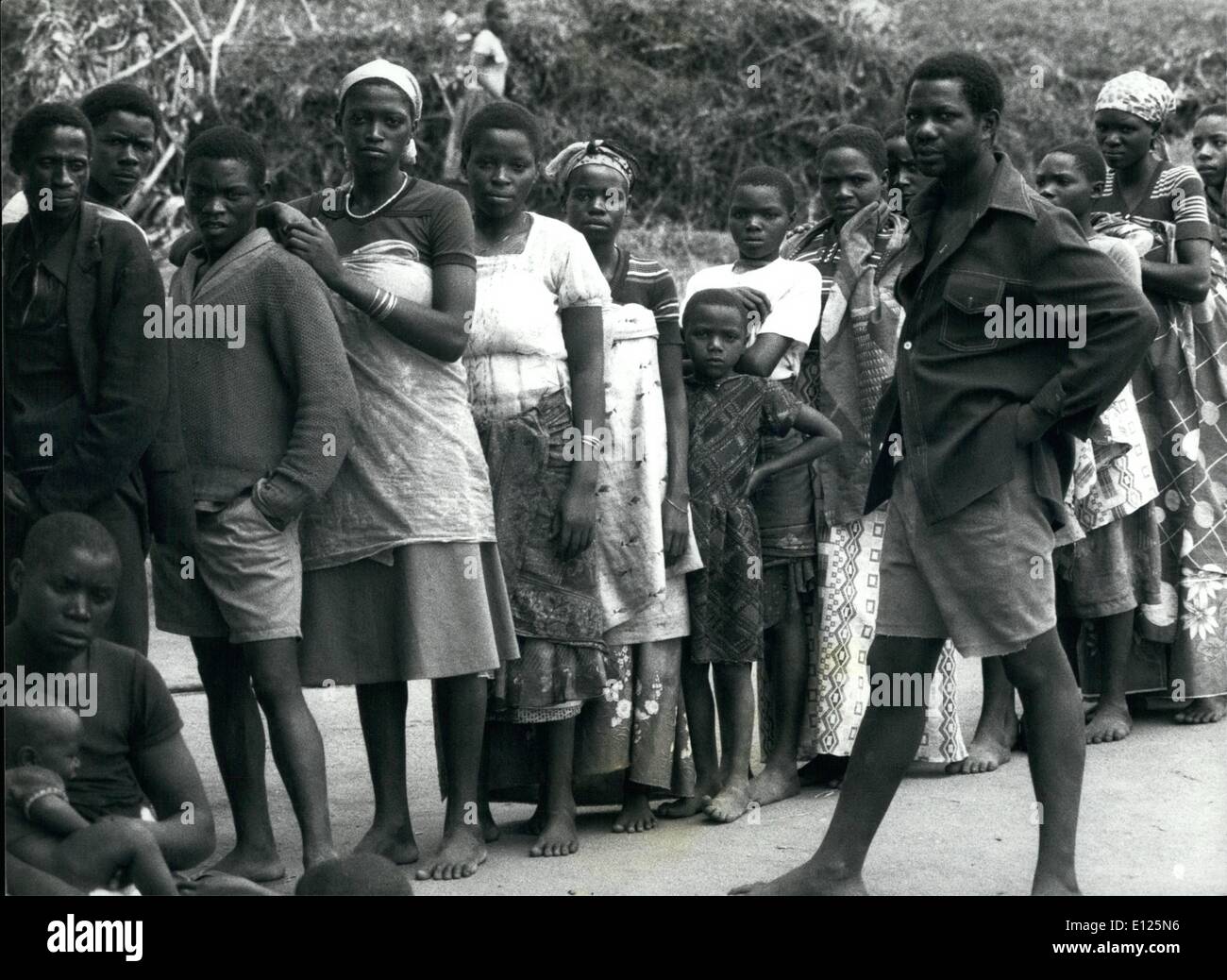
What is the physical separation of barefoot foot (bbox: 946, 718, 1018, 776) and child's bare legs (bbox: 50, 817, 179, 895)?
2974 millimetres

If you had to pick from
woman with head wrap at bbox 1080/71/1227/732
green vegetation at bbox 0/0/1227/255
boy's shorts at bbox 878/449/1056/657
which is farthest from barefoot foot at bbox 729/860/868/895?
green vegetation at bbox 0/0/1227/255

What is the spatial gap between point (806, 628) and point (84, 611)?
2.55 m

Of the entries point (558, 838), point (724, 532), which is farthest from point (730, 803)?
point (724, 532)

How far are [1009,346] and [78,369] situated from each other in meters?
2.25

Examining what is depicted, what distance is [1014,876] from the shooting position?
4660mm

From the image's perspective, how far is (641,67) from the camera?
12.0 meters

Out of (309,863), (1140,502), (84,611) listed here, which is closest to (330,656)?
(309,863)

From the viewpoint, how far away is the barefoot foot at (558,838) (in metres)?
4.90

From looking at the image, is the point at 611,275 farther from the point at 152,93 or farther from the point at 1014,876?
the point at 152,93

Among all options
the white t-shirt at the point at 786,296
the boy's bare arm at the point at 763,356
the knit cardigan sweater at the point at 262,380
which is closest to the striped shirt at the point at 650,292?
the white t-shirt at the point at 786,296

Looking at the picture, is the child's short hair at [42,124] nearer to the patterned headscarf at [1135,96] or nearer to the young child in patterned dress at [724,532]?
the young child in patterned dress at [724,532]

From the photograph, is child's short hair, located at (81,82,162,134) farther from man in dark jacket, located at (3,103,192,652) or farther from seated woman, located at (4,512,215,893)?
seated woman, located at (4,512,215,893)

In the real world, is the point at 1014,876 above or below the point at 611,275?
below
